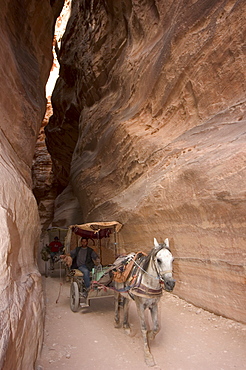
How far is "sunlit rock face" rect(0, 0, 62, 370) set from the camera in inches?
131

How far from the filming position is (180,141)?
8422 millimetres

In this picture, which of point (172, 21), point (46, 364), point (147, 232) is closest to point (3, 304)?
point (46, 364)

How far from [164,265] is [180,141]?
4733mm

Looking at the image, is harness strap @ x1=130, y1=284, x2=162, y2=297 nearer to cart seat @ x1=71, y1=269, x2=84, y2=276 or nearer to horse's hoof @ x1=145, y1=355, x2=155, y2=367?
horse's hoof @ x1=145, y1=355, x2=155, y2=367

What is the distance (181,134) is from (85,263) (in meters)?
4.61

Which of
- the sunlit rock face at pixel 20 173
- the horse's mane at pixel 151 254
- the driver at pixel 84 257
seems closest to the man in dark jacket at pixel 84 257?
the driver at pixel 84 257

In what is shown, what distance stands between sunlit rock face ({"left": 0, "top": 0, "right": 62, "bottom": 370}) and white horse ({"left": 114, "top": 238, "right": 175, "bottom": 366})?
1.71 m

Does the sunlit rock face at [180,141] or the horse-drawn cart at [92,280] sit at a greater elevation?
the sunlit rock face at [180,141]

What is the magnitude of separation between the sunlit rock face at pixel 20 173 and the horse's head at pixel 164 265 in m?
2.06

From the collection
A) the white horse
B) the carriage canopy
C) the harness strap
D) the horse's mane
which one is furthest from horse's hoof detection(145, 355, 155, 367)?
the carriage canopy

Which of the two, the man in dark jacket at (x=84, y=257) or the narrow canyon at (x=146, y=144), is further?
the man in dark jacket at (x=84, y=257)

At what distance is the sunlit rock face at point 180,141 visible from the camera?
620 cm

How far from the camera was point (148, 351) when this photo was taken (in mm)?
4590

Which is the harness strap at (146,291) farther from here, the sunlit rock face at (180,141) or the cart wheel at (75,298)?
the cart wheel at (75,298)
